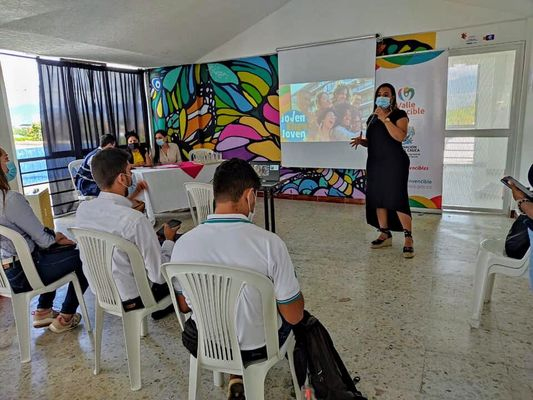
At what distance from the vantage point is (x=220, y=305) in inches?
55.1

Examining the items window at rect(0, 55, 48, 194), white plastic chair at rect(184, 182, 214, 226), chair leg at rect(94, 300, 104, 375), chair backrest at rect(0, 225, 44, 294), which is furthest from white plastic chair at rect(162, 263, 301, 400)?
window at rect(0, 55, 48, 194)

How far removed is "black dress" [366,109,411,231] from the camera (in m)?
3.52

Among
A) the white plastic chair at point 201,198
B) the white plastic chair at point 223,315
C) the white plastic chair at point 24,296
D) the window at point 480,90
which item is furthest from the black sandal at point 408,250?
the white plastic chair at point 24,296

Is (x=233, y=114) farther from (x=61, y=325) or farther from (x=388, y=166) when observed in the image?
(x=61, y=325)

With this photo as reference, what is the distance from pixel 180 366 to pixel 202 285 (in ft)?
3.23

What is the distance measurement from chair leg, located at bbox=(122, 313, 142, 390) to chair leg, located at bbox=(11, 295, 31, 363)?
2.34ft

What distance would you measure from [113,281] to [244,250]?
919mm

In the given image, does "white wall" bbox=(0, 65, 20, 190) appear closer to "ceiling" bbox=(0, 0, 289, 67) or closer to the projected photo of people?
"ceiling" bbox=(0, 0, 289, 67)

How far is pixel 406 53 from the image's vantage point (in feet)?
16.3

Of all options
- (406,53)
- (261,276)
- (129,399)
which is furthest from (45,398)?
(406,53)

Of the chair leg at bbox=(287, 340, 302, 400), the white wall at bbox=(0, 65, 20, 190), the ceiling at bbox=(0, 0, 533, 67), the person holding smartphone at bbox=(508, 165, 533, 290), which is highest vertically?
the ceiling at bbox=(0, 0, 533, 67)

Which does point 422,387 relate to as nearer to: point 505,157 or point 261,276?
point 261,276

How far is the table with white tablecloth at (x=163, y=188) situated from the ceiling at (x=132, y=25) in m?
1.74

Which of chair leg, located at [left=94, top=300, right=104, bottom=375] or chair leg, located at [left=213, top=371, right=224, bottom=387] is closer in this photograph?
chair leg, located at [left=213, top=371, right=224, bottom=387]
